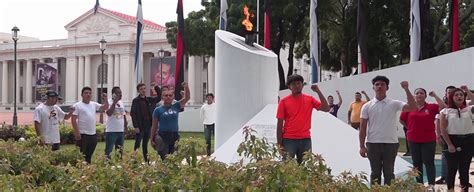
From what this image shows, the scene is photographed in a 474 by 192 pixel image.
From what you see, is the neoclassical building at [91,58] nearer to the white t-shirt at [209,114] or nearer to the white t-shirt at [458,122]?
the white t-shirt at [209,114]

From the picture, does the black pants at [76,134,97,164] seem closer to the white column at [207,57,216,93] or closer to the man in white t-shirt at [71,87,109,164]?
the man in white t-shirt at [71,87,109,164]

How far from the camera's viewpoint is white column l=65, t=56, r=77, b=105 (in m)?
73.1

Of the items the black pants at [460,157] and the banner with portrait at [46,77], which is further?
the banner with portrait at [46,77]

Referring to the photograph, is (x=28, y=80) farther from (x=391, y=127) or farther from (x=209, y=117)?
(x=391, y=127)

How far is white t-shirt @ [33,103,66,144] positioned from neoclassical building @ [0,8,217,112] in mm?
53763

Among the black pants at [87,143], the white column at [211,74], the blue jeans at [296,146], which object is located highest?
the white column at [211,74]

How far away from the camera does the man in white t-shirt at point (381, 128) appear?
612cm

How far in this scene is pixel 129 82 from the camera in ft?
228

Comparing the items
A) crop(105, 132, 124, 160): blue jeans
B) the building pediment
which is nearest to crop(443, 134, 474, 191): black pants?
crop(105, 132, 124, 160): blue jeans

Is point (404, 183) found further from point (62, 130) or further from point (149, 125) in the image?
point (62, 130)

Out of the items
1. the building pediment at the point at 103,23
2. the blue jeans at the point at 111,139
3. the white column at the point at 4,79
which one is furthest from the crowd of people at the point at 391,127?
the white column at the point at 4,79

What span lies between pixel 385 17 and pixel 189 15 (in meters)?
12.2

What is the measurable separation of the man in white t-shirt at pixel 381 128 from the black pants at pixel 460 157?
115 centimetres

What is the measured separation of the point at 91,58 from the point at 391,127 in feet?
230
